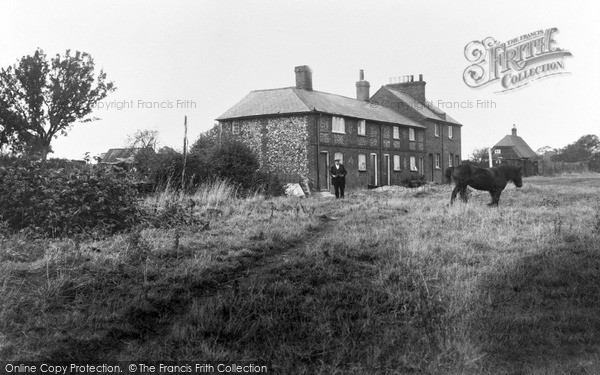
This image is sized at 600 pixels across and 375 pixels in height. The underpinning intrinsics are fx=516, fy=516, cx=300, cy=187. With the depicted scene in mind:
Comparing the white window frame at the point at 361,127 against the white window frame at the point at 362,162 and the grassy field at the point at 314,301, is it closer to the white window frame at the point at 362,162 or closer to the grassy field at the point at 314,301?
the white window frame at the point at 362,162

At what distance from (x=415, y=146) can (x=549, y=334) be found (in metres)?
38.7

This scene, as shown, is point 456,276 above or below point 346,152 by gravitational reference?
below

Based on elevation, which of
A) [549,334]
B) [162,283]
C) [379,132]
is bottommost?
[549,334]

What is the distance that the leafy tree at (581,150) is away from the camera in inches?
3211

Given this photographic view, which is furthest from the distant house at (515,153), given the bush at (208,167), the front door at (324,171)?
the bush at (208,167)

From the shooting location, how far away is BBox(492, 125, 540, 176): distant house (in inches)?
2238

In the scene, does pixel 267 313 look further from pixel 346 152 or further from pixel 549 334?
pixel 346 152

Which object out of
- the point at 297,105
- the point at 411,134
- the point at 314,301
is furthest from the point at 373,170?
the point at 314,301

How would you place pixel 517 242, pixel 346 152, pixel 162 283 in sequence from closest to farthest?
1. pixel 162 283
2. pixel 517 242
3. pixel 346 152

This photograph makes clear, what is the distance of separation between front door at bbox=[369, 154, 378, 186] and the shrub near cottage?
28953 millimetres

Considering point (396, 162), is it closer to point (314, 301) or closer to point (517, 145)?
point (517, 145)

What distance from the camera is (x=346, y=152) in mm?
34969

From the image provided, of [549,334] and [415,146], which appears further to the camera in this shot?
[415,146]

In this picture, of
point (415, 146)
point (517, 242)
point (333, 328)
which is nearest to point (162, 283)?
point (333, 328)
